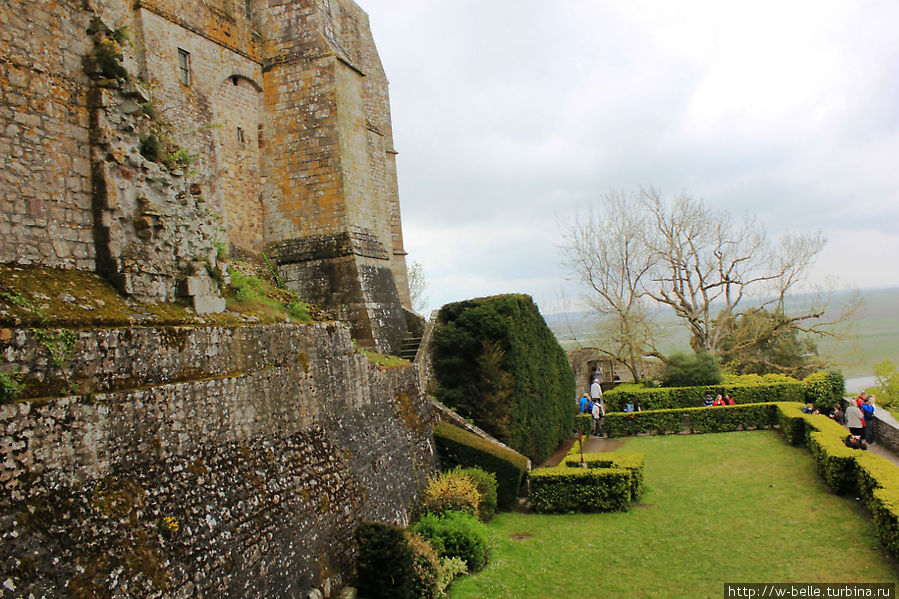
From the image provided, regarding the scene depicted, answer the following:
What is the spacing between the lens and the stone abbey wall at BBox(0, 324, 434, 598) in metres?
4.86

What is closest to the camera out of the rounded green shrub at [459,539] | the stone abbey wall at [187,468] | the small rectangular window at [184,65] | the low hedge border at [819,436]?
the stone abbey wall at [187,468]

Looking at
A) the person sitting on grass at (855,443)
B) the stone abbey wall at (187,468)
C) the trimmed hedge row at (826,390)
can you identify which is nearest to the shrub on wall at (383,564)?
the stone abbey wall at (187,468)

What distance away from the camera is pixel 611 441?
66.3 ft

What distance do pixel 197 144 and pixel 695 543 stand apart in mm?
12792

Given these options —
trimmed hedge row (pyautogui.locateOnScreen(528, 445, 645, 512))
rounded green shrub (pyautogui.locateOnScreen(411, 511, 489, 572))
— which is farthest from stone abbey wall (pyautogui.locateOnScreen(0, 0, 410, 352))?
trimmed hedge row (pyautogui.locateOnScreen(528, 445, 645, 512))

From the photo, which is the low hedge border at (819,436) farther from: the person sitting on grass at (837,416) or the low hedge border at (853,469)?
the person sitting on grass at (837,416)

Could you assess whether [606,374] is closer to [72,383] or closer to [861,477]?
[861,477]

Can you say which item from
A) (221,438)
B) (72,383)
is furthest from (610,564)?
(72,383)

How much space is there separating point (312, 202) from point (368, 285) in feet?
8.23

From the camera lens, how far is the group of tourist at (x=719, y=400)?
2217 centimetres

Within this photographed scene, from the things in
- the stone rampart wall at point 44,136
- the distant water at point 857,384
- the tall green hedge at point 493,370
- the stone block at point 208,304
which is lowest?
the distant water at point 857,384

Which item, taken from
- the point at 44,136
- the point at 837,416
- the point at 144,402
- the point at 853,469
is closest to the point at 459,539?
the point at 144,402

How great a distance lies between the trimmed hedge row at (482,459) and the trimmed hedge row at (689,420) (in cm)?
701

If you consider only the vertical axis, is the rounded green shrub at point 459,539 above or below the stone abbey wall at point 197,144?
below
